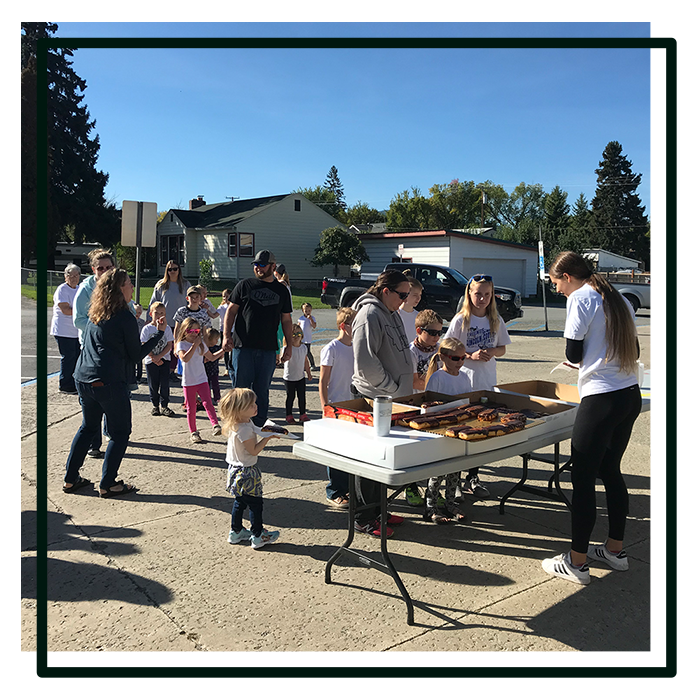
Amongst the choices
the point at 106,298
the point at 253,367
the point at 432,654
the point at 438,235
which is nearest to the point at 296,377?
the point at 253,367

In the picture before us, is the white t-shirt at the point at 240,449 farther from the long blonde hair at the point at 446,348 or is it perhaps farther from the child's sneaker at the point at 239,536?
the long blonde hair at the point at 446,348

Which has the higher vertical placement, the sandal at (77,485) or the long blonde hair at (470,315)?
the long blonde hair at (470,315)

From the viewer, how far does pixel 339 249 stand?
35.3 metres

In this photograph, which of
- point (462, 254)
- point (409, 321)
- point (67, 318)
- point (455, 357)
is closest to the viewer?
point (455, 357)

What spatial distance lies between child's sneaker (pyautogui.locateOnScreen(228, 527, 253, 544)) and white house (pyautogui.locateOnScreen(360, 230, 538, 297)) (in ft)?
94.0

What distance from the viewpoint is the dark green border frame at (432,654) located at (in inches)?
112

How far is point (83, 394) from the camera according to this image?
5.04m

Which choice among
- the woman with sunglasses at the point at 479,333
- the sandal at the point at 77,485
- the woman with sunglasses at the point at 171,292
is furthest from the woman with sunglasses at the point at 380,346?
the woman with sunglasses at the point at 171,292

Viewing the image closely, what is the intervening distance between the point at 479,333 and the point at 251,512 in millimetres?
2456

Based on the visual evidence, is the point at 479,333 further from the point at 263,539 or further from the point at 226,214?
the point at 226,214

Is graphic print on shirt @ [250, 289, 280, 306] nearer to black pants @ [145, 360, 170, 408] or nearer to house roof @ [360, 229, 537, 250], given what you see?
black pants @ [145, 360, 170, 408]

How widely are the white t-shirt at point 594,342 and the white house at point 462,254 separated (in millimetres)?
28899

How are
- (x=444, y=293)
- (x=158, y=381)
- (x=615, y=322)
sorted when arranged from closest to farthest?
(x=615, y=322)
(x=158, y=381)
(x=444, y=293)
